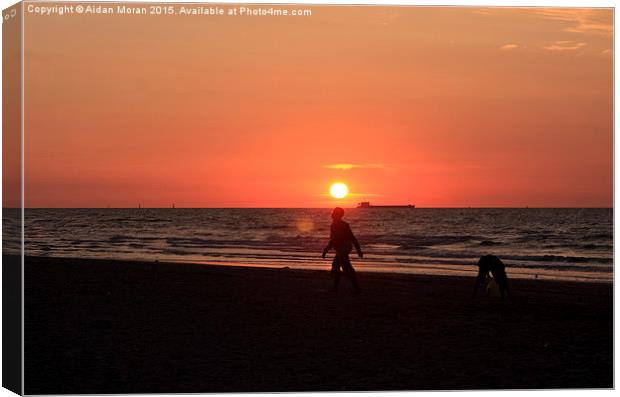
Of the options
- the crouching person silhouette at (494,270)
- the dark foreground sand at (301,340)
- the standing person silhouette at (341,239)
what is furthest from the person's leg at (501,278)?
the standing person silhouette at (341,239)

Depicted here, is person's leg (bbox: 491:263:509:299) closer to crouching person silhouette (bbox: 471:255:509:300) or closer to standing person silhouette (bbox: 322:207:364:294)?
crouching person silhouette (bbox: 471:255:509:300)

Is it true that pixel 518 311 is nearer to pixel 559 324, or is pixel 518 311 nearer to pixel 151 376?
pixel 559 324

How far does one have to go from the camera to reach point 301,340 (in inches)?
442

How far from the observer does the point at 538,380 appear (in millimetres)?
9578

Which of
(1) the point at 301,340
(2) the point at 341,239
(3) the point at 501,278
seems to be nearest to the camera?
(1) the point at 301,340

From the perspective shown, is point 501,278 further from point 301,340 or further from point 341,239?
point 301,340

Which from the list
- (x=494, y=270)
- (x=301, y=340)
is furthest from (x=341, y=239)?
(x=301, y=340)

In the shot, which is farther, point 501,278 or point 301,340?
point 501,278

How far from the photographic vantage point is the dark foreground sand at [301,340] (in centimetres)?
946

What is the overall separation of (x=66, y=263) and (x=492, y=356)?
16.8 meters

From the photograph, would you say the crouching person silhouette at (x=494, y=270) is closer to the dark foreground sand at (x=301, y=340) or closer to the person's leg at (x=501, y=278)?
the person's leg at (x=501, y=278)

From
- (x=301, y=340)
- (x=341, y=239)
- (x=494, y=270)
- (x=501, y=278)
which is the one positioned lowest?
(x=301, y=340)

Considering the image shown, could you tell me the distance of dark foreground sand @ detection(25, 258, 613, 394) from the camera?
9.46m

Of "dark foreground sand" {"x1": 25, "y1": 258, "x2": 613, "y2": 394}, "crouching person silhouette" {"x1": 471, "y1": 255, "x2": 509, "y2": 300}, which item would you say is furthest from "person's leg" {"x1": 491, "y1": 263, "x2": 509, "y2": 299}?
"dark foreground sand" {"x1": 25, "y1": 258, "x2": 613, "y2": 394}
